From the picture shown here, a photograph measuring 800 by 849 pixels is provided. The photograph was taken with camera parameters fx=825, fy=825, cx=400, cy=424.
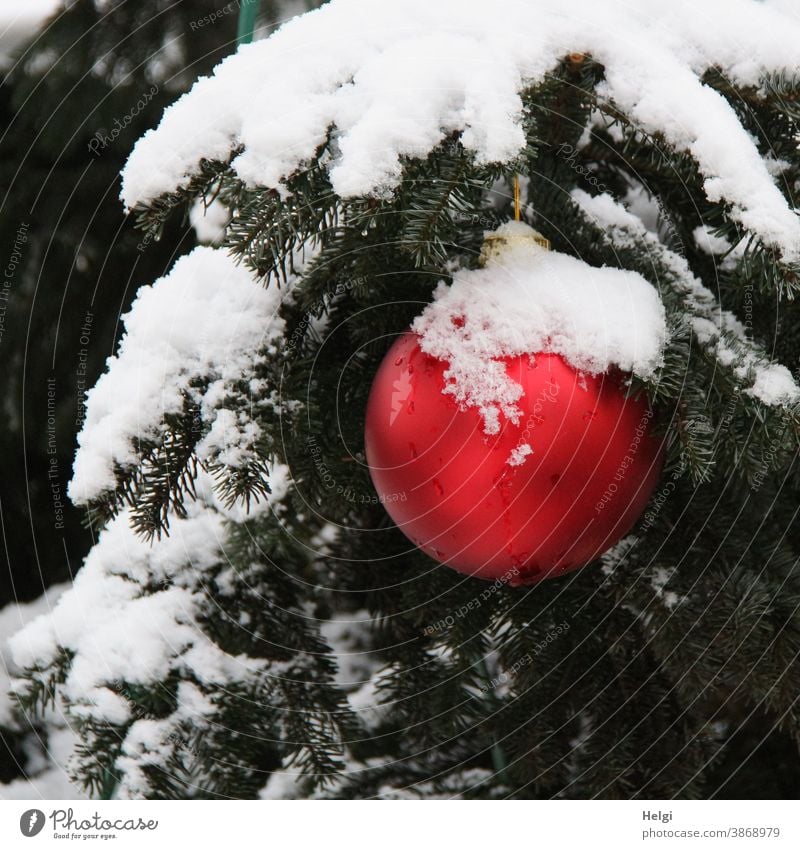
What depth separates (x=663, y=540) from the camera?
0.46 metres

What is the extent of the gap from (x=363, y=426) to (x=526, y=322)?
0.50 ft

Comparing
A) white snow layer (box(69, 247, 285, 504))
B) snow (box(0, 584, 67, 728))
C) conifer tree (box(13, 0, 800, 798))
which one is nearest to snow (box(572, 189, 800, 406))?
conifer tree (box(13, 0, 800, 798))

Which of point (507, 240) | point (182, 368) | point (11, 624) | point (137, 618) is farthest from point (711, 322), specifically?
point (11, 624)

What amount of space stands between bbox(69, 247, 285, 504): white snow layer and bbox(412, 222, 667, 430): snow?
10 cm

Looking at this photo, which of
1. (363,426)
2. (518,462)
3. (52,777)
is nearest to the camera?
(518,462)

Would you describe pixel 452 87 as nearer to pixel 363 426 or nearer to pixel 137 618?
pixel 363 426

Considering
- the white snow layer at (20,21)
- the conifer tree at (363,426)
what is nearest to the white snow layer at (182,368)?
the conifer tree at (363,426)

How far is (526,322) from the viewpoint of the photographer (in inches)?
13.9

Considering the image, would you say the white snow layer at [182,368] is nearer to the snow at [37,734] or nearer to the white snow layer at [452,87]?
the white snow layer at [452,87]

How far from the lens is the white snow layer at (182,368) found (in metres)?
0.40

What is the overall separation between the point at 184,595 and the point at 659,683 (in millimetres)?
310

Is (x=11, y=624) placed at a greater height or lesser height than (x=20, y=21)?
lesser

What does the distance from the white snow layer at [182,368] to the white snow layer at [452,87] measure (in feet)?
0.26

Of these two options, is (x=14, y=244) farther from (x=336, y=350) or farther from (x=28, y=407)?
(x=336, y=350)
